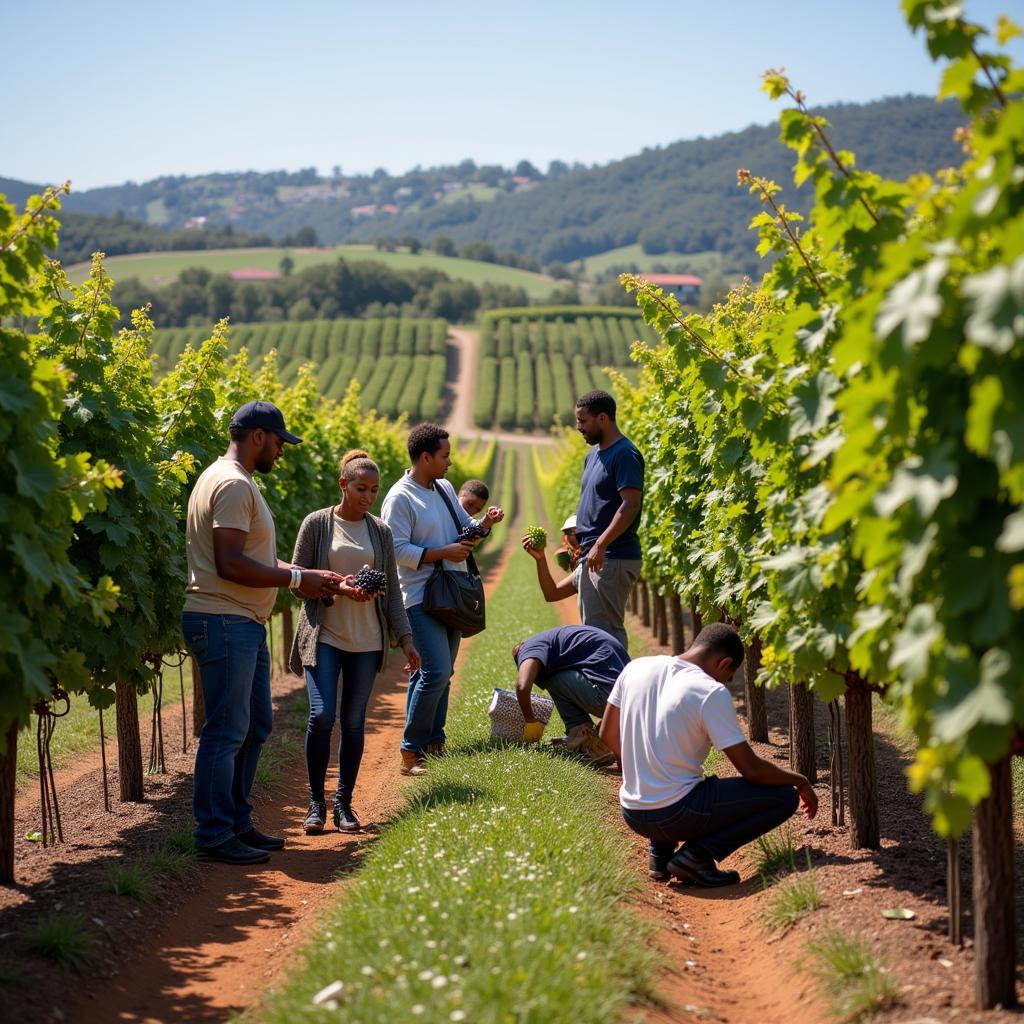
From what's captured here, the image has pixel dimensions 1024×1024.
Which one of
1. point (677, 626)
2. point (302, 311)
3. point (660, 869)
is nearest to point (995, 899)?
point (660, 869)

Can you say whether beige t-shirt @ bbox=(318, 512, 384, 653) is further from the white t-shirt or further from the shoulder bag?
the white t-shirt

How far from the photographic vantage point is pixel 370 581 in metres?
7.16

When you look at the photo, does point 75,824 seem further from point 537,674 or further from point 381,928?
point 381,928

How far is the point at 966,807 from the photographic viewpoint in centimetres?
344

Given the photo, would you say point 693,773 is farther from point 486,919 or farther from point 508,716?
point 508,716

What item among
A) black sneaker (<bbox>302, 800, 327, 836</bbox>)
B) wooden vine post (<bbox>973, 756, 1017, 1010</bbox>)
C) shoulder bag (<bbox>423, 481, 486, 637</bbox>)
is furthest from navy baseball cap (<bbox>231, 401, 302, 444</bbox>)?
wooden vine post (<bbox>973, 756, 1017, 1010</bbox>)

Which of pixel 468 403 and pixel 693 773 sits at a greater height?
pixel 468 403

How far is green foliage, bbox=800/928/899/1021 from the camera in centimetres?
437

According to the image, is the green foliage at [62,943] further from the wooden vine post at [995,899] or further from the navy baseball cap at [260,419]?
the wooden vine post at [995,899]

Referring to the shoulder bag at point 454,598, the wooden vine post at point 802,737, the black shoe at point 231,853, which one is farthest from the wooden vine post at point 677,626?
the black shoe at point 231,853

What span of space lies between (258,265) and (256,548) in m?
182

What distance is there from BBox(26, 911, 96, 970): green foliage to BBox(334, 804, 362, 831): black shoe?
2391mm

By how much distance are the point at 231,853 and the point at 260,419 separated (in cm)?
256

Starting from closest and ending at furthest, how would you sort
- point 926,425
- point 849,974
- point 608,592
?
point 926,425 < point 849,974 < point 608,592
